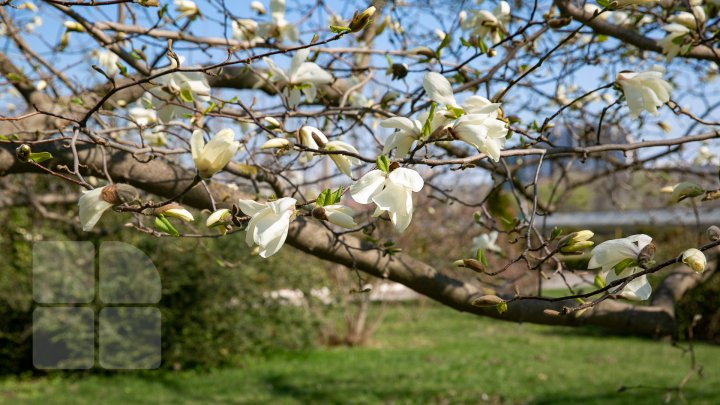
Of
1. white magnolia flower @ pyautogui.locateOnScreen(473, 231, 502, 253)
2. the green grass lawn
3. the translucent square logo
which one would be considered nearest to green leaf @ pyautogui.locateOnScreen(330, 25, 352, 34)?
white magnolia flower @ pyautogui.locateOnScreen(473, 231, 502, 253)

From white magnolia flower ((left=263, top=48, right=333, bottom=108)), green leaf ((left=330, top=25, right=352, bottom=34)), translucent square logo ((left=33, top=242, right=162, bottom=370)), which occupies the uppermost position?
white magnolia flower ((left=263, top=48, right=333, bottom=108))

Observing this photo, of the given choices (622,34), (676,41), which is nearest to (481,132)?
(676,41)

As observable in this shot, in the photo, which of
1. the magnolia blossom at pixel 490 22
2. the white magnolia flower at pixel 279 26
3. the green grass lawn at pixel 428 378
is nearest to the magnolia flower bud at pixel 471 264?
the magnolia blossom at pixel 490 22

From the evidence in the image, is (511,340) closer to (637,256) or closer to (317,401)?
(317,401)

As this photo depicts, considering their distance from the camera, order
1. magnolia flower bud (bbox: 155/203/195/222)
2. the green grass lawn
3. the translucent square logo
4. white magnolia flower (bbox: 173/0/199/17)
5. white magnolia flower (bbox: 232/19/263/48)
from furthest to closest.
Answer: the translucent square logo
the green grass lawn
white magnolia flower (bbox: 232/19/263/48)
white magnolia flower (bbox: 173/0/199/17)
magnolia flower bud (bbox: 155/203/195/222)

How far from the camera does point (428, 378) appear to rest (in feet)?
18.5

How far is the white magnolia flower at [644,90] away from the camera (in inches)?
50.4

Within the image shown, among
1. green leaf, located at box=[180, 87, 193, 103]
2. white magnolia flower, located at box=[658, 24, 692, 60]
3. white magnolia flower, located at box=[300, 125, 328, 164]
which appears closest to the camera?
white magnolia flower, located at box=[300, 125, 328, 164]

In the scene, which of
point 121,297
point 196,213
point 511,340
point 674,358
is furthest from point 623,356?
point 121,297

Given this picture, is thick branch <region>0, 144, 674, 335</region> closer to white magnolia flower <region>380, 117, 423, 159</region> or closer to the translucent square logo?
white magnolia flower <region>380, 117, 423, 159</region>

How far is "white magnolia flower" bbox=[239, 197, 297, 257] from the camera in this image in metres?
0.96

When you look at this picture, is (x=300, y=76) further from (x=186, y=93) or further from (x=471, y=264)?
(x=471, y=264)

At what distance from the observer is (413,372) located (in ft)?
19.2

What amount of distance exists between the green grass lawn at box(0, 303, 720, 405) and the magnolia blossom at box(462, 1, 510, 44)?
3445 millimetres
